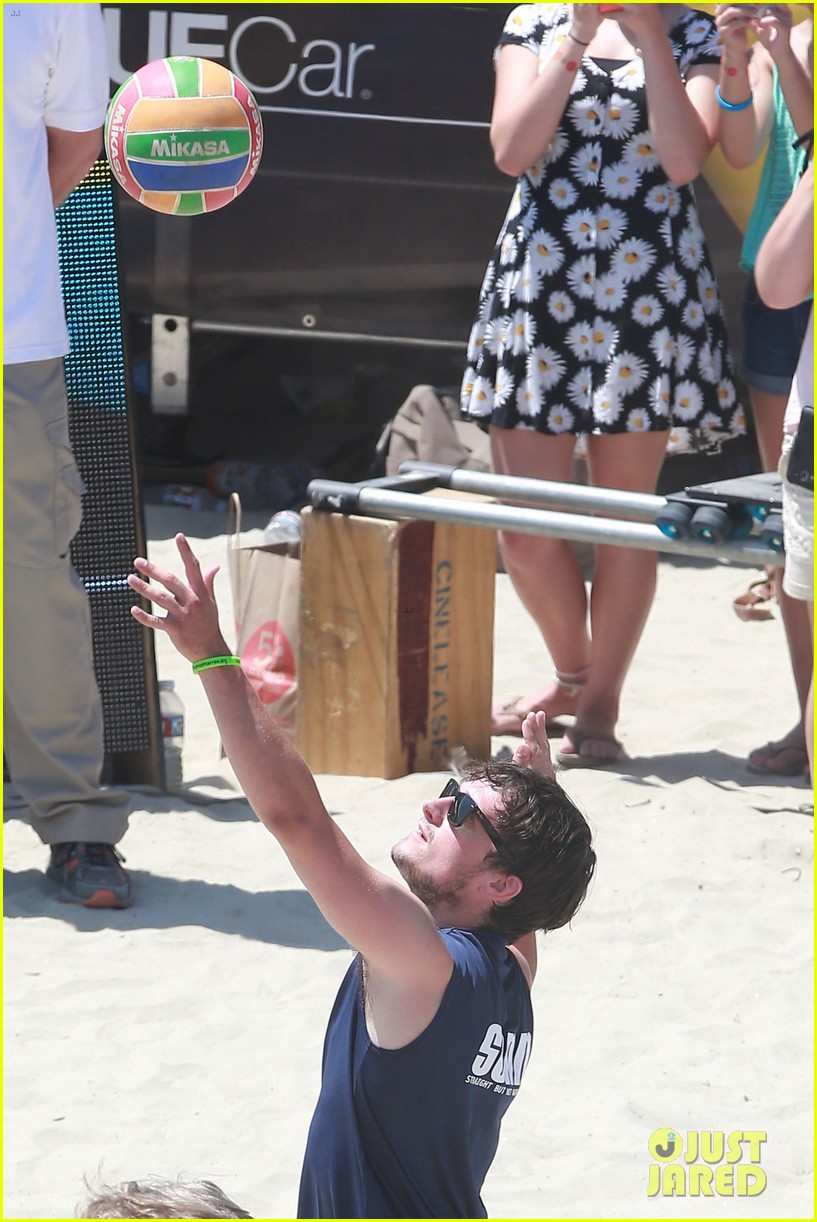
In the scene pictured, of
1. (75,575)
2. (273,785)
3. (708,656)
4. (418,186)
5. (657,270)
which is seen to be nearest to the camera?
(273,785)

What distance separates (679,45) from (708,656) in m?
2.20

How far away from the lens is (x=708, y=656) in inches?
229

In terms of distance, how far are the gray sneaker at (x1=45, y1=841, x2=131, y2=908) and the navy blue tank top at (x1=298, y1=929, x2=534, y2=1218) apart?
1874 mm

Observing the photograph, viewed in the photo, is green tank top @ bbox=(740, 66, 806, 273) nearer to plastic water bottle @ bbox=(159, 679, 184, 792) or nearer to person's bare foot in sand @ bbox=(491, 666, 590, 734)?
person's bare foot in sand @ bbox=(491, 666, 590, 734)

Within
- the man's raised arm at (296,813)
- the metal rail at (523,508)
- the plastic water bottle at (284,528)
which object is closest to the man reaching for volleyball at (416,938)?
the man's raised arm at (296,813)

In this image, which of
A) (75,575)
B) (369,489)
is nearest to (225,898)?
(75,575)

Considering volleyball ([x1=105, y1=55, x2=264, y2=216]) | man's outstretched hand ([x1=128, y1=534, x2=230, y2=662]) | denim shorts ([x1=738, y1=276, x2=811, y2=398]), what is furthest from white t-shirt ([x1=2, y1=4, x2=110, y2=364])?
denim shorts ([x1=738, y1=276, x2=811, y2=398])

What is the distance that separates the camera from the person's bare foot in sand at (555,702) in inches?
194

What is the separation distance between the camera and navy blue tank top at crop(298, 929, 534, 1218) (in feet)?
6.16

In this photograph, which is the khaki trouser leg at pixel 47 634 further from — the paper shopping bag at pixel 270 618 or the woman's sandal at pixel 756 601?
the woman's sandal at pixel 756 601

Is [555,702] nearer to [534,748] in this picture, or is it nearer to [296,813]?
[534,748]

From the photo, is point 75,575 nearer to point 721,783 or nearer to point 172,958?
point 172,958

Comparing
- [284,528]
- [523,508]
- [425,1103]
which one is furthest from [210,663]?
[284,528]

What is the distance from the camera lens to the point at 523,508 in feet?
14.5
